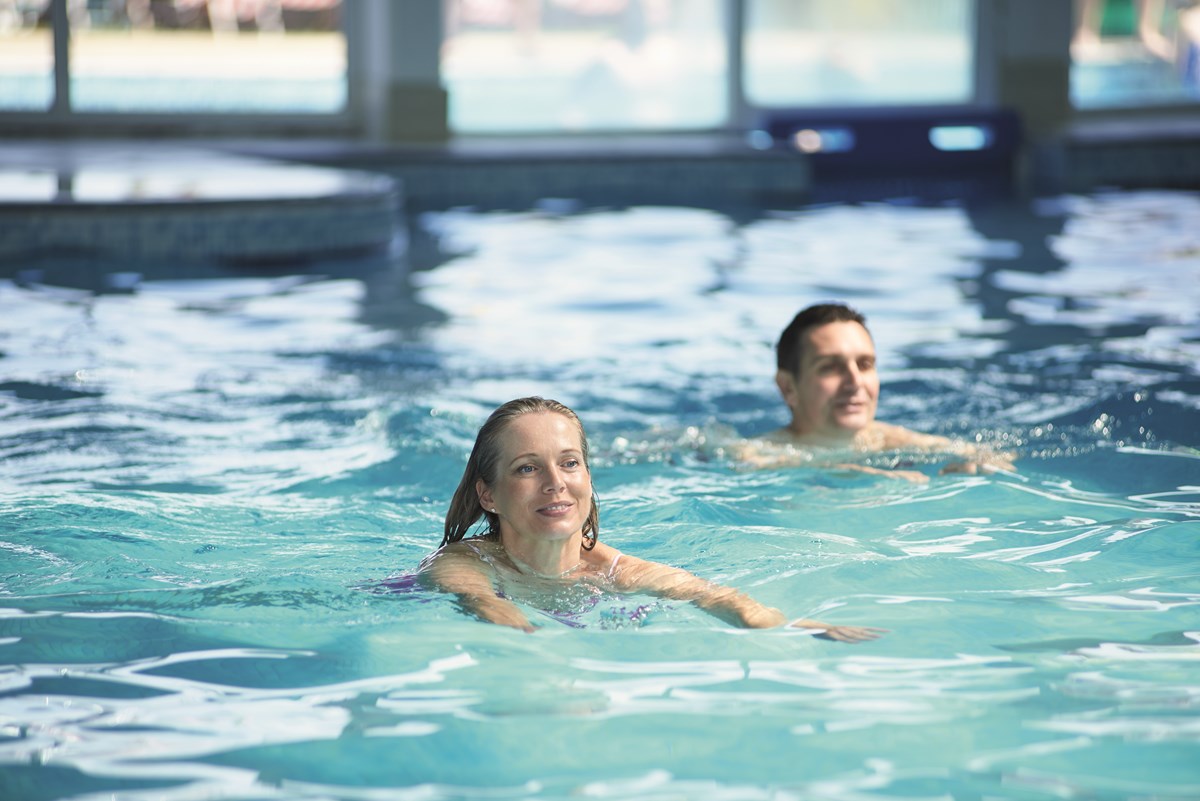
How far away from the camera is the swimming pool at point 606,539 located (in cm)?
303

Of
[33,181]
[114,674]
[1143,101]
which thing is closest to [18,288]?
[33,181]

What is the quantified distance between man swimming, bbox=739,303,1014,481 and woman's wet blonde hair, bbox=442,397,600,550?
1443mm

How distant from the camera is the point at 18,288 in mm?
8266

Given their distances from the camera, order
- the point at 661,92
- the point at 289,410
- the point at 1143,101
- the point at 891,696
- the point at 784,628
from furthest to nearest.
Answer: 1. the point at 1143,101
2. the point at 661,92
3. the point at 289,410
4. the point at 784,628
5. the point at 891,696

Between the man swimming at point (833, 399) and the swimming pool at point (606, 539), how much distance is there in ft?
0.48

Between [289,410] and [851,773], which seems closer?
[851,773]

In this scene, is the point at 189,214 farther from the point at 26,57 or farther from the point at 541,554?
the point at 26,57

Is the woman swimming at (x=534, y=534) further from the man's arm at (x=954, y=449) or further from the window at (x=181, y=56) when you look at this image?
the window at (x=181, y=56)

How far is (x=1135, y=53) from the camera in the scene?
52.2ft

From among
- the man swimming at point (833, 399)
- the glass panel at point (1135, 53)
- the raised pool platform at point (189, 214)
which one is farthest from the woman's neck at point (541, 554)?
the glass panel at point (1135, 53)

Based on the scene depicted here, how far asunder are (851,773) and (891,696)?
0.39m

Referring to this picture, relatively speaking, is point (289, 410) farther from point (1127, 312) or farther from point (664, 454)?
point (1127, 312)

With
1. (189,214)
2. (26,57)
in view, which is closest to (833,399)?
(189,214)

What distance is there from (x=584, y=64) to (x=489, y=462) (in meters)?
11.6
